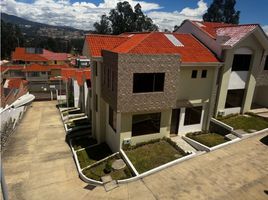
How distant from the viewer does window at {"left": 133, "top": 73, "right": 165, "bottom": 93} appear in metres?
17.5

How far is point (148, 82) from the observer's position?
17.9m

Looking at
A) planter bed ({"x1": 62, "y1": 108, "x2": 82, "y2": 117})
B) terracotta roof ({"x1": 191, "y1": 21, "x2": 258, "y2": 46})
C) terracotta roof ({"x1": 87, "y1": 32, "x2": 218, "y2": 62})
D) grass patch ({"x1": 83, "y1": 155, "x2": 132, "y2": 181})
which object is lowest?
planter bed ({"x1": 62, "y1": 108, "x2": 82, "y2": 117})

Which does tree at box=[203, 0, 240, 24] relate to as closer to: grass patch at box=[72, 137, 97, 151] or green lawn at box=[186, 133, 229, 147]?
green lawn at box=[186, 133, 229, 147]

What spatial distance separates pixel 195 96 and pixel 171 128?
386 centimetres

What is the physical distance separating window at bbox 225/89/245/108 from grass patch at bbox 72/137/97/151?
15.1 meters

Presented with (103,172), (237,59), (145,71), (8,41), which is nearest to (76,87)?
(145,71)

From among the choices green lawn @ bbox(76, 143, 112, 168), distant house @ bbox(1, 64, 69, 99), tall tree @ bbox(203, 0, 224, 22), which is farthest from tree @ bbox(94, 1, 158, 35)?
green lawn @ bbox(76, 143, 112, 168)

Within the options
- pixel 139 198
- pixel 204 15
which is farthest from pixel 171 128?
pixel 204 15

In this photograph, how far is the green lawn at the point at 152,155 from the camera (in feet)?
55.1

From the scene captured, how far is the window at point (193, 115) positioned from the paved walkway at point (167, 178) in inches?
175

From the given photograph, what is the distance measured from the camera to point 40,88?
192 feet

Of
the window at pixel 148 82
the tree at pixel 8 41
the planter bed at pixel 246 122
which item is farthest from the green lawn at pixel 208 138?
the tree at pixel 8 41

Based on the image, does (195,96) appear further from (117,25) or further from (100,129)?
(117,25)

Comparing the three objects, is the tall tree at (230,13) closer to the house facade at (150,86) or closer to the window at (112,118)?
the house facade at (150,86)
